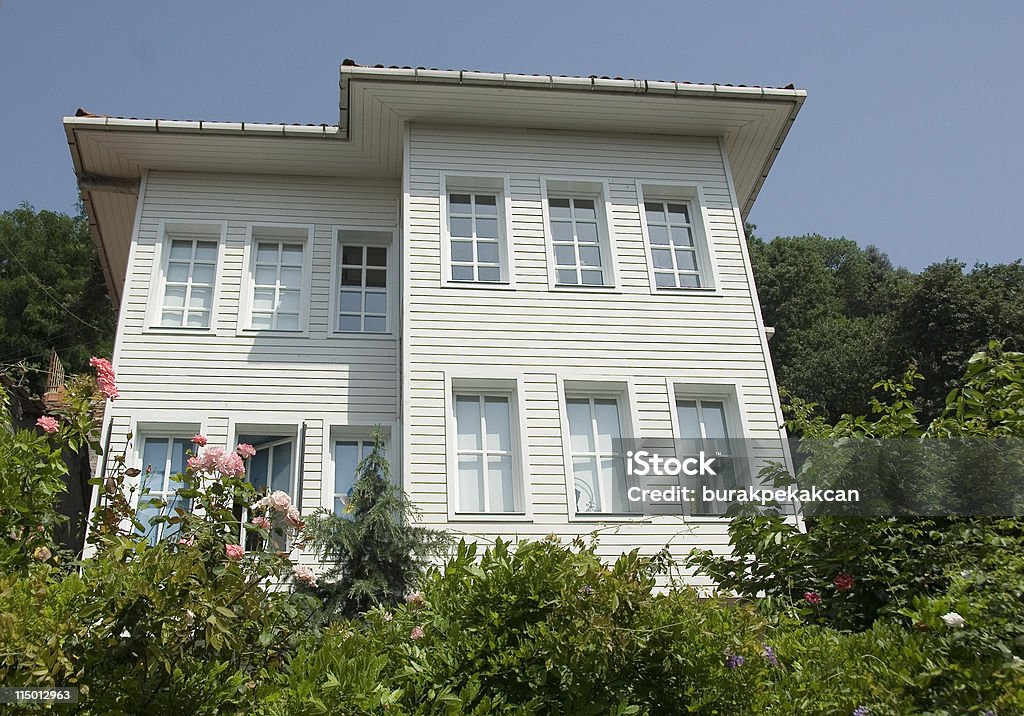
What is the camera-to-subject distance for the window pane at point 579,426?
10383 millimetres

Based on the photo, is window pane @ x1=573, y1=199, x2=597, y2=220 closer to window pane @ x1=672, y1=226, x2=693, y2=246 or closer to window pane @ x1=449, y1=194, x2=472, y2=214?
window pane @ x1=672, y1=226, x2=693, y2=246

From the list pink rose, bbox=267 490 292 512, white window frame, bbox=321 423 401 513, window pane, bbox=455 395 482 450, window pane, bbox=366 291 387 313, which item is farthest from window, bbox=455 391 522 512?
pink rose, bbox=267 490 292 512

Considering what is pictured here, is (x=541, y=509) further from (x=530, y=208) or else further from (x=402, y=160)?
(x=402, y=160)

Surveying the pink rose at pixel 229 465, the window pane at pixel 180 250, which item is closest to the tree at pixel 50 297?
the window pane at pixel 180 250

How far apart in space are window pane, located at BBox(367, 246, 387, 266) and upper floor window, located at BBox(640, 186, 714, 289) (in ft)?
11.8

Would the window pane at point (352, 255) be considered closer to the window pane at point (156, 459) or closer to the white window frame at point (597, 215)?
the white window frame at point (597, 215)

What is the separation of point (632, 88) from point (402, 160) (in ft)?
10.5

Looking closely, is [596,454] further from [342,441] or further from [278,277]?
[278,277]

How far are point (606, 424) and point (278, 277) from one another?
490 cm

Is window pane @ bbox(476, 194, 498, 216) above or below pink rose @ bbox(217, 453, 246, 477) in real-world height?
above

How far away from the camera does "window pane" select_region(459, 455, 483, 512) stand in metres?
9.86

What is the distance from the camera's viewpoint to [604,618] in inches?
189

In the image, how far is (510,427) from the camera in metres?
10.4

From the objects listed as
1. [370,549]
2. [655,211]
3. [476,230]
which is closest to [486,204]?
[476,230]
